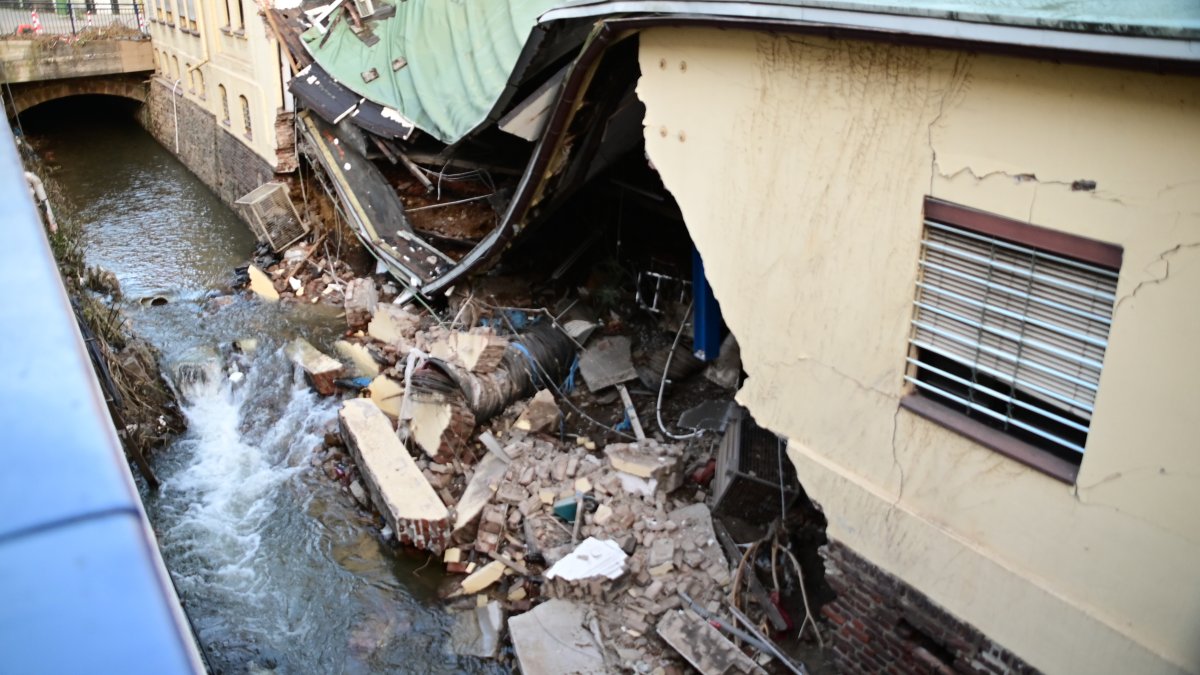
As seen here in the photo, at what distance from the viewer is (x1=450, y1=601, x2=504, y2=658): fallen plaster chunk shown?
21.6ft

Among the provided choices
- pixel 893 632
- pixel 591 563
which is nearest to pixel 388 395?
pixel 591 563

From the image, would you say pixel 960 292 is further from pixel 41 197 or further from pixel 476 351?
pixel 41 197

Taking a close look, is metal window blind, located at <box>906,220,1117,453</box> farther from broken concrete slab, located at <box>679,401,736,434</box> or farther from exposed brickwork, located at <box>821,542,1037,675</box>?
broken concrete slab, located at <box>679,401,736,434</box>

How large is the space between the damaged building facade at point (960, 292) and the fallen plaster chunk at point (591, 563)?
0.12 m

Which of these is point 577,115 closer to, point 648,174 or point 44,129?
point 648,174

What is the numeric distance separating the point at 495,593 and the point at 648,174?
16.0 ft

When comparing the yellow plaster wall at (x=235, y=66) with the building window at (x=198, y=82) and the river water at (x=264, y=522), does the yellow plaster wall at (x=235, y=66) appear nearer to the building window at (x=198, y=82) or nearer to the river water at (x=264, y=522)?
the building window at (x=198, y=82)

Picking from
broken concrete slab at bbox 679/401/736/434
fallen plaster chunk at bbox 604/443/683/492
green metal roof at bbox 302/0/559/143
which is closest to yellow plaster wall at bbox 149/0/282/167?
green metal roof at bbox 302/0/559/143

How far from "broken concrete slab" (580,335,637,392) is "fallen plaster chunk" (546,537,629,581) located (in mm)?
2319

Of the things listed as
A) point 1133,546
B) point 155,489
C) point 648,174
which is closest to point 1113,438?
point 1133,546

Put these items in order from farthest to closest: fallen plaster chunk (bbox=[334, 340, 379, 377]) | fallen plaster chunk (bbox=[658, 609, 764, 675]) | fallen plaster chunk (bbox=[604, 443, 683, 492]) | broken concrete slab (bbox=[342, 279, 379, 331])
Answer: broken concrete slab (bbox=[342, 279, 379, 331]) < fallen plaster chunk (bbox=[334, 340, 379, 377]) < fallen plaster chunk (bbox=[604, 443, 683, 492]) < fallen plaster chunk (bbox=[658, 609, 764, 675])

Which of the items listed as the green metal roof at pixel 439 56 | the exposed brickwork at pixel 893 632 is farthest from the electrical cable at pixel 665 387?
the green metal roof at pixel 439 56

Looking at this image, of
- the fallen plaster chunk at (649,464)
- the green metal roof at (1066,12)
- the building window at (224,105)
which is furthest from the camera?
the building window at (224,105)

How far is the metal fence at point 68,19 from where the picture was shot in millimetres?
21688
